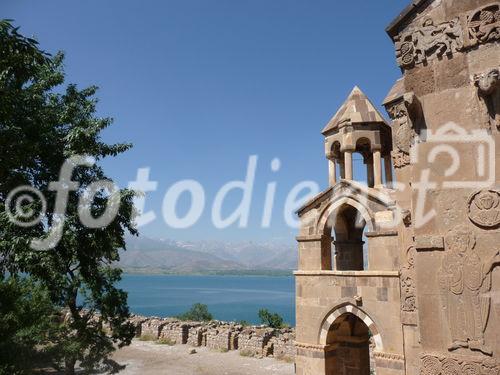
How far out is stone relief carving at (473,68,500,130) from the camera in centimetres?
340

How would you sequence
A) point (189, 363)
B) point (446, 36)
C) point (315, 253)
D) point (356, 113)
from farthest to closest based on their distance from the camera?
point (189, 363) < point (356, 113) < point (315, 253) < point (446, 36)

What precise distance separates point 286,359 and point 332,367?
8.53m

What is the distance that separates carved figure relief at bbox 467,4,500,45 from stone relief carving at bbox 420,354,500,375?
8.97ft

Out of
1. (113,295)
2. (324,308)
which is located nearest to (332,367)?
(324,308)

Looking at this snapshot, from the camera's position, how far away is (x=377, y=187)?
35.0 ft

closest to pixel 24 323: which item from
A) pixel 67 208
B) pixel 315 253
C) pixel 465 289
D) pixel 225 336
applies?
pixel 67 208

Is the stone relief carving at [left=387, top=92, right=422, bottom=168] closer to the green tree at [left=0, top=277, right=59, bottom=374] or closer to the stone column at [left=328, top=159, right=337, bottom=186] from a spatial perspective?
the stone column at [left=328, top=159, right=337, bottom=186]

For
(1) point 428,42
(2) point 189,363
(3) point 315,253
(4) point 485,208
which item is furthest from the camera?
(2) point 189,363

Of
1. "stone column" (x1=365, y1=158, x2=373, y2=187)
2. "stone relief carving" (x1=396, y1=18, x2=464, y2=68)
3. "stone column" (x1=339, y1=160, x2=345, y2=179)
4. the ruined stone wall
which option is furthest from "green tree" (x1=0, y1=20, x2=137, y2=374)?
the ruined stone wall

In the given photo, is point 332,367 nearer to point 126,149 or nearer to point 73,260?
point 73,260

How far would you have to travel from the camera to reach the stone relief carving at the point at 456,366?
3.29m

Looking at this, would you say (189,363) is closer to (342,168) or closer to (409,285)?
(342,168)

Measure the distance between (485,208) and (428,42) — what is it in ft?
5.47

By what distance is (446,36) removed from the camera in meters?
3.81
